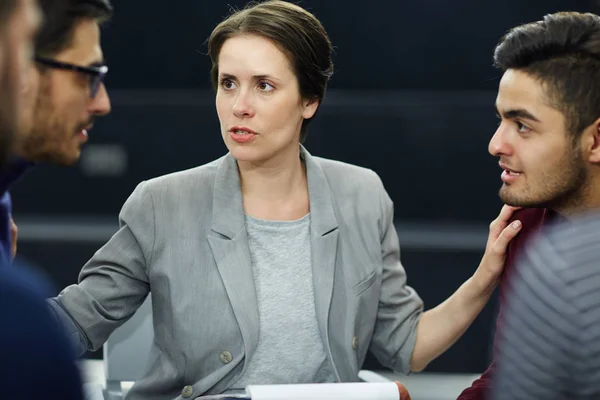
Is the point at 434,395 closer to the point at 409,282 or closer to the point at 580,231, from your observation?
the point at 409,282

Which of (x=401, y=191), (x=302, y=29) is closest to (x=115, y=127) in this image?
(x=401, y=191)

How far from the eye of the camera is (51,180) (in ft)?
18.3

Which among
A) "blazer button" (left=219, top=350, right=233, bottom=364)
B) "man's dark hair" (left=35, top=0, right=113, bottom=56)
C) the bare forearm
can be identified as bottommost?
"blazer button" (left=219, top=350, right=233, bottom=364)

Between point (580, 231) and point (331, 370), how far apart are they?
4.16 ft

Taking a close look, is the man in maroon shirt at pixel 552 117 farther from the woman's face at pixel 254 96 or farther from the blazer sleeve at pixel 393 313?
the woman's face at pixel 254 96

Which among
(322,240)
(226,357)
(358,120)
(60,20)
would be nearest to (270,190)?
(322,240)

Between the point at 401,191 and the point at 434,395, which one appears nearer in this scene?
the point at 434,395

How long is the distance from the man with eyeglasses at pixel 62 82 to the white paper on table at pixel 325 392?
57 cm

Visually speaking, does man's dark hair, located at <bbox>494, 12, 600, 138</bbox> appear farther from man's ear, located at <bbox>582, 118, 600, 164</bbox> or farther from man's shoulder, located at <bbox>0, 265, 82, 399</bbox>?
man's shoulder, located at <bbox>0, 265, 82, 399</bbox>

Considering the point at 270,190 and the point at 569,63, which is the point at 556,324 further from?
the point at 270,190

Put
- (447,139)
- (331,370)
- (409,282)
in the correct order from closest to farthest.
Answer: (331,370)
(409,282)
(447,139)

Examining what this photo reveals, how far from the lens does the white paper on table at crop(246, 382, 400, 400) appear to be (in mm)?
1726

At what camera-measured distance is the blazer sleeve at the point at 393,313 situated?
2393mm

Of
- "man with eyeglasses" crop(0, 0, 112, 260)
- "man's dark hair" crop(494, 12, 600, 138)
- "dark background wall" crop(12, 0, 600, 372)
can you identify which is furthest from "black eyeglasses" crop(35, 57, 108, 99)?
"dark background wall" crop(12, 0, 600, 372)
